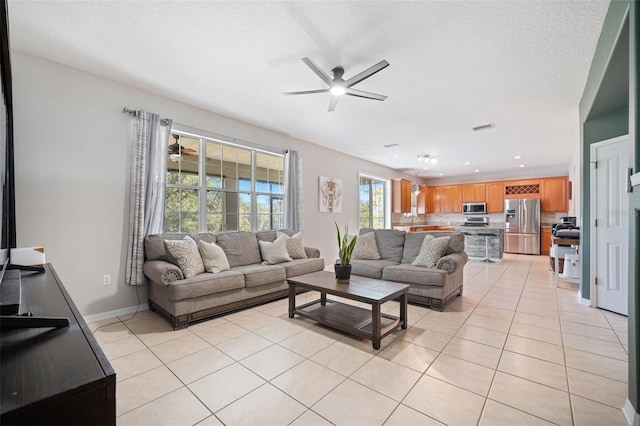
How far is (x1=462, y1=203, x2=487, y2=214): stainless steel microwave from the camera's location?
895 cm

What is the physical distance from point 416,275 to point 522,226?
6.53 meters

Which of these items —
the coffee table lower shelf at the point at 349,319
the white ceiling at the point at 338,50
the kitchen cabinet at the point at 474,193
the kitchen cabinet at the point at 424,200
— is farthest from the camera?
the kitchen cabinet at the point at 424,200

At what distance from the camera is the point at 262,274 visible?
341 centimetres

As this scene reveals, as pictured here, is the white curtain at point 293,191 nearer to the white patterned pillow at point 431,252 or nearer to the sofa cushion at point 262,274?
the sofa cushion at point 262,274

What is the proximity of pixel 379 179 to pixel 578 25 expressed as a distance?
18.7 ft

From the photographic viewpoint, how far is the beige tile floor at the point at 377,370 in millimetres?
1607

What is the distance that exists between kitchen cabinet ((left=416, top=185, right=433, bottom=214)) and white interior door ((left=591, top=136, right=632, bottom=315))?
6.48m

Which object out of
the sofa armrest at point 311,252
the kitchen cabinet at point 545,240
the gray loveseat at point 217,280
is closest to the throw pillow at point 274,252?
the gray loveseat at point 217,280

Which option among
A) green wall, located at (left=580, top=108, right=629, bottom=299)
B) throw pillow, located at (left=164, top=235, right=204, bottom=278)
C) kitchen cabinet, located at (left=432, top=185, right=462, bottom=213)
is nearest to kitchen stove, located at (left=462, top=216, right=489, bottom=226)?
kitchen cabinet, located at (left=432, top=185, right=462, bottom=213)

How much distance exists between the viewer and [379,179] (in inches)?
309

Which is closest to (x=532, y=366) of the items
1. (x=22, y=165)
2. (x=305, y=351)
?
(x=305, y=351)

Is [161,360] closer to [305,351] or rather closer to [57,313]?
[305,351]

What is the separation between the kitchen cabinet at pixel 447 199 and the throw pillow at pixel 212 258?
8479mm

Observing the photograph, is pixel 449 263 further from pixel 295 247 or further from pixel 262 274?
pixel 262 274
